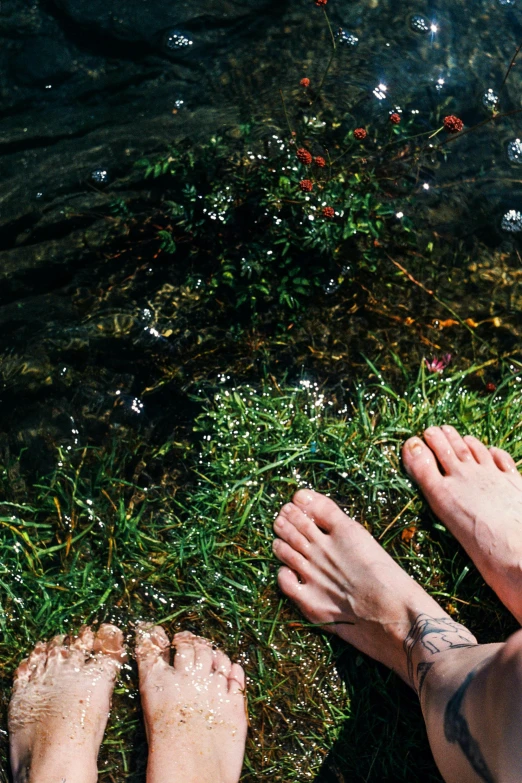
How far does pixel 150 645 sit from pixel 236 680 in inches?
14.4

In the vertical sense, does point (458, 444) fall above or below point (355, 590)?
above

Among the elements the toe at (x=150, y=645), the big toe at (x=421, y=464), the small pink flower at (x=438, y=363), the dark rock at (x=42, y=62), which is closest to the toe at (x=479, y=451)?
the big toe at (x=421, y=464)

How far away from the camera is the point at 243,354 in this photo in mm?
3014

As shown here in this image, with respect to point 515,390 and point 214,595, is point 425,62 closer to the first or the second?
point 515,390

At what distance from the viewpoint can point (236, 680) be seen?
8.75 feet

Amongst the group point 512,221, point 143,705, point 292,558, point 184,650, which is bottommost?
point 143,705

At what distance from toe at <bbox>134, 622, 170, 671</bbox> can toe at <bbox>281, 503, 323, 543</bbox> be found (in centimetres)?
68

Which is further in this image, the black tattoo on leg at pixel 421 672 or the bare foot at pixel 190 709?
the bare foot at pixel 190 709

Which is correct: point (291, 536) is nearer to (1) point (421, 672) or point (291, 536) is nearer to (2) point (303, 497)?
(2) point (303, 497)

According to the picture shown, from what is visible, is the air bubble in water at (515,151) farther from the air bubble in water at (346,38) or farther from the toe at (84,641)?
the toe at (84,641)

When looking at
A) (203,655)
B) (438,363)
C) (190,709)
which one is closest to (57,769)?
(190,709)

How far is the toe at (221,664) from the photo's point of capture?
Result: 2.68 metres

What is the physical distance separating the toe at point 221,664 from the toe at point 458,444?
127cm

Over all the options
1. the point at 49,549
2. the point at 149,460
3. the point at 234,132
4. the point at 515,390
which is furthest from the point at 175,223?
the point at 515,390
